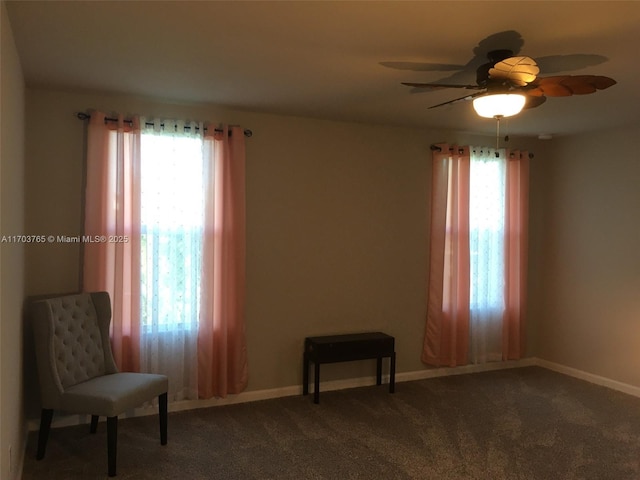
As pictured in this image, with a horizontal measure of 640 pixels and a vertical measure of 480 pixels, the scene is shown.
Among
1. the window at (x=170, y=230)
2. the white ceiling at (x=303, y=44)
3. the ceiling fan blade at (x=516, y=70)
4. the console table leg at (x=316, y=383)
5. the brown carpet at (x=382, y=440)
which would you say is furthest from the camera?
the console table leg at (x=316, y=383)

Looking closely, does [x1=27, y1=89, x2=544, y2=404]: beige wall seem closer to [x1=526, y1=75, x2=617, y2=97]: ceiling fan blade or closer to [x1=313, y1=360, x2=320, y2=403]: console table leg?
[x1=313, y1=360, x2=320, y2=403]: console table leg

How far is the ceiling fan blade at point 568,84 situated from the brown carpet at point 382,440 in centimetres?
223

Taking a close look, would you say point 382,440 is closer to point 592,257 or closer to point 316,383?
point 316,383

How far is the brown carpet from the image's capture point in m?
3.10

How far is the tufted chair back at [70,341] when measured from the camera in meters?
3.12

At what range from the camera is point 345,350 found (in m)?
4.38

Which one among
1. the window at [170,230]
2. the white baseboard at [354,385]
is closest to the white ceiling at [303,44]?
the window at [170,230]

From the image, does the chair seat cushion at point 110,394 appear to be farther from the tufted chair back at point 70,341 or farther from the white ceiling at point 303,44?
the white ceiling at point 303,44

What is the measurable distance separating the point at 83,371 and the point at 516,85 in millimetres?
A: 3137

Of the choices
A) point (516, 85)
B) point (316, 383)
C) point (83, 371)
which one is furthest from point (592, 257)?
point (83, 371)

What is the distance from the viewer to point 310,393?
4527mm

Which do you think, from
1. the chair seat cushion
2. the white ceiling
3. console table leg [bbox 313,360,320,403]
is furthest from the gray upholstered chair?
the white ceiling

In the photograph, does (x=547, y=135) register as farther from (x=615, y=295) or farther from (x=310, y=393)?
(x=310, y=393)

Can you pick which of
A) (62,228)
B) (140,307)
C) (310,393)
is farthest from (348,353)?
(62,228)
